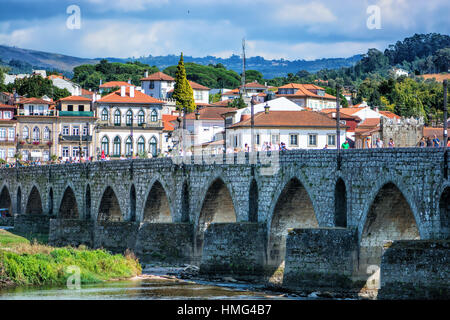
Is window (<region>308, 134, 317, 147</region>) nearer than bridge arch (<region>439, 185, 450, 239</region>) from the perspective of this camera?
No

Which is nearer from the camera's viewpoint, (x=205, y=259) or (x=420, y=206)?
(x=420, y=206)

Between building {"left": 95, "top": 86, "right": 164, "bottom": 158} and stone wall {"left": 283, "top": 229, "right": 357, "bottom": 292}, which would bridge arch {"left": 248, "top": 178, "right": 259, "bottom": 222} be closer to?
stone wall {"left": 283, "top": 229, "right": 357, "bottom": 292}

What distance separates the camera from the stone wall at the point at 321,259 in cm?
4169

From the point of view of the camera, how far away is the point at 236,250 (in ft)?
160

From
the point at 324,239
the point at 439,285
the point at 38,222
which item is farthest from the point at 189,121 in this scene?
the point at 439,285

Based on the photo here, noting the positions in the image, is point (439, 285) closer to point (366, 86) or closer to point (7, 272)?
point (7, 272)

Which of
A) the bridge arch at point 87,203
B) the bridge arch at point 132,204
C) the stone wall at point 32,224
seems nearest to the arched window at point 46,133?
the stone wall at point 32,224

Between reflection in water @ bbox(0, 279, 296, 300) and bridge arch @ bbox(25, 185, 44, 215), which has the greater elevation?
bridge arch @ bbox(25, 185, 44, 215)

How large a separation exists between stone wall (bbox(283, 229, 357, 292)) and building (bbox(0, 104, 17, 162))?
68913mm

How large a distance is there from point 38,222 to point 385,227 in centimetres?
3875

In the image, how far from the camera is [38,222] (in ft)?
245

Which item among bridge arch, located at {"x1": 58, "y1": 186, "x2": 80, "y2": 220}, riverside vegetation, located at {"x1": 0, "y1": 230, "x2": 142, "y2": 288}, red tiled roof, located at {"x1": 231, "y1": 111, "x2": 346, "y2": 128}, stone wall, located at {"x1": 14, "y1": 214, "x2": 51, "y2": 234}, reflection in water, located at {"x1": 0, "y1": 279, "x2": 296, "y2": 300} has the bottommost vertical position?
reflection in water, located at {"x1": 0, "y1": 279, "x2": 296, "y2": 300}

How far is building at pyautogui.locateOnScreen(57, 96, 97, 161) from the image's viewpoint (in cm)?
10594

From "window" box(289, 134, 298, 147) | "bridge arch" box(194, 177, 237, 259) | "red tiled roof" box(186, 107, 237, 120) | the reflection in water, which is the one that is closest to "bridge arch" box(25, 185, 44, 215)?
"window" box(289, 134, 298, 147)
